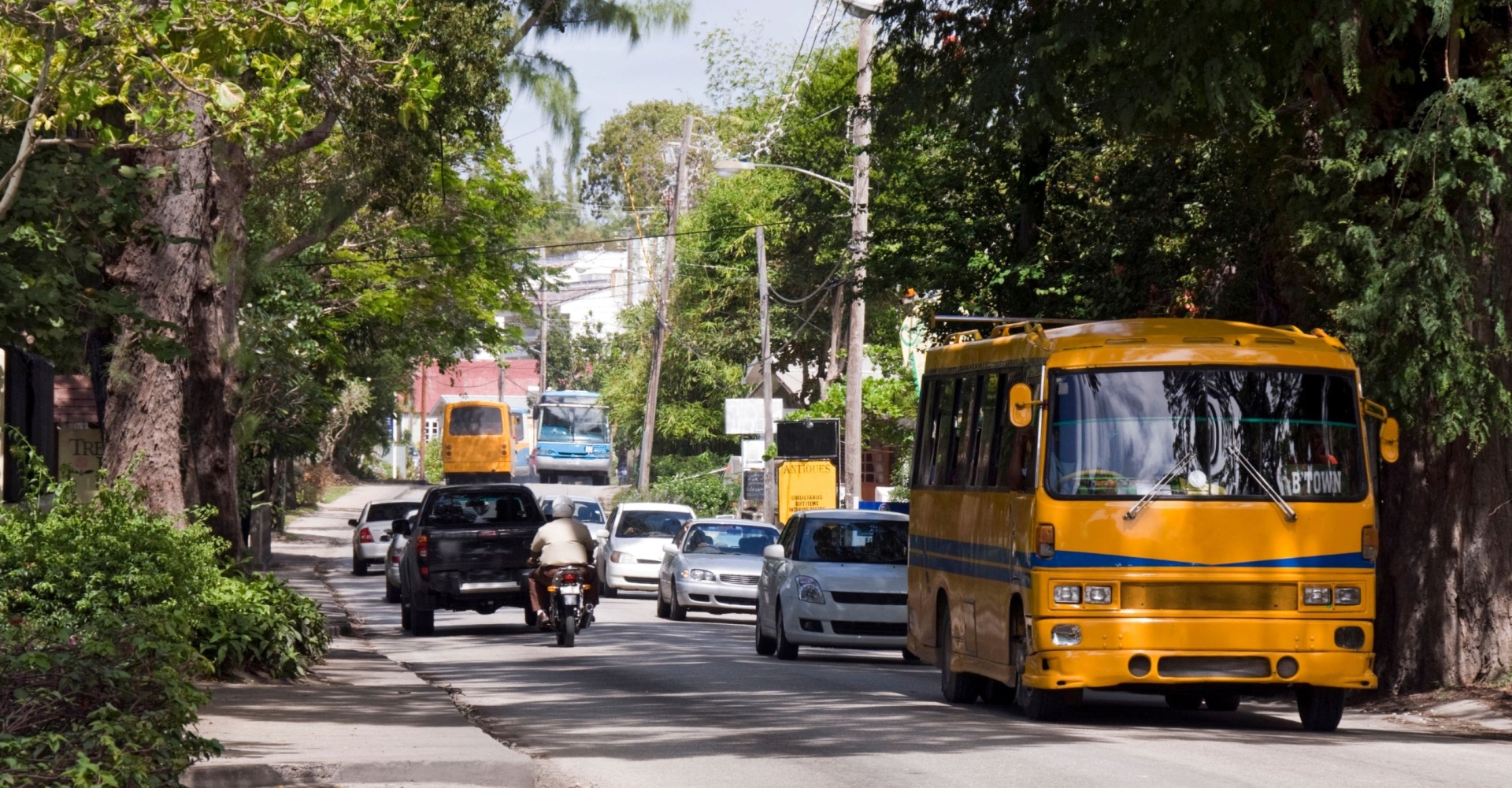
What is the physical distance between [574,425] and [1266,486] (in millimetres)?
73256

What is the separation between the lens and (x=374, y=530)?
140 feet

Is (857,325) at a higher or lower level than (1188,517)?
higher

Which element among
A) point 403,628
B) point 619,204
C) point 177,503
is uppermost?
point 619,204

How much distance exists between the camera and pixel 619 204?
3807 inches

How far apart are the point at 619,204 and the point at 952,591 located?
266ft

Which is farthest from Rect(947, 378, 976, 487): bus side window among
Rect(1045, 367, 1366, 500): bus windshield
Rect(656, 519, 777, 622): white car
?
Rect(656, 519, 777, 622): white car

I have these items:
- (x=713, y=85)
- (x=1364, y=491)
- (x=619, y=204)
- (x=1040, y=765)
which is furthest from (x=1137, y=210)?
(x=619, y=204)

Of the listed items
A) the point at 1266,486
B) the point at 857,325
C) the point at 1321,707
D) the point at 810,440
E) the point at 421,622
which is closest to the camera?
the point at 1266,486

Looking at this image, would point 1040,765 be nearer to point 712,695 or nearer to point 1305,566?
point 1305,566

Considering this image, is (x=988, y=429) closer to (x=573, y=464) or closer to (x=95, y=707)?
(x=95, y=707)

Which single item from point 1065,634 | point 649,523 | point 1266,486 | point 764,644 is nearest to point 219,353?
point 764,644

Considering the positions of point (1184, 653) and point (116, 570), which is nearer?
point (1184, 653)

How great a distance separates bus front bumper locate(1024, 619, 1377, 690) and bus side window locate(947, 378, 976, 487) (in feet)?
9.43

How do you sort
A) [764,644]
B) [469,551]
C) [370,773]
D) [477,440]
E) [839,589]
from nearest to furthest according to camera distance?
[370,773] < [839,589] < [764,644] < [469,551] < [477,440]
